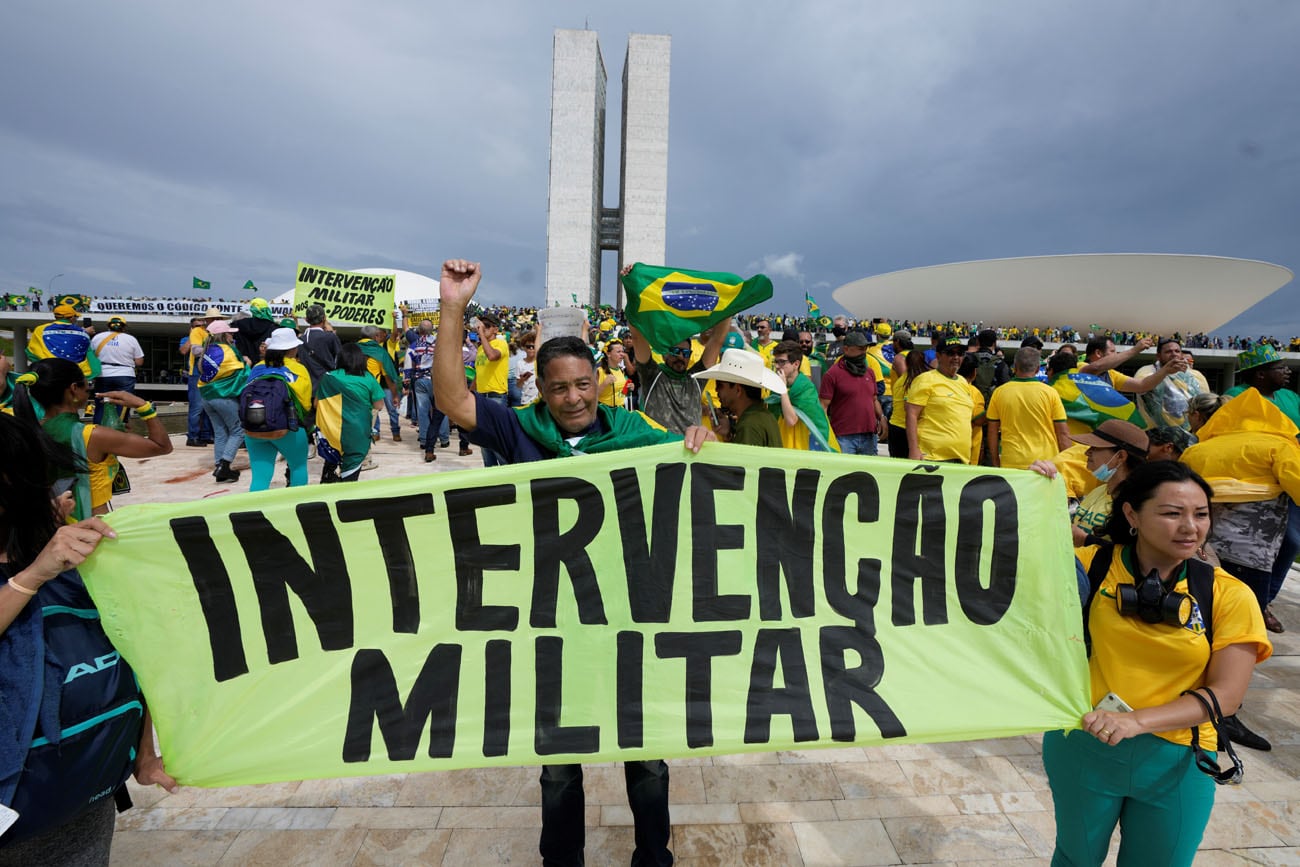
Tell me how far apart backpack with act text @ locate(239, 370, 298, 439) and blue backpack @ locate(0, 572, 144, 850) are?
15.2ft

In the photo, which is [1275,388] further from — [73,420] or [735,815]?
[73,420]

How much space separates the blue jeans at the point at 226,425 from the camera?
783 cm

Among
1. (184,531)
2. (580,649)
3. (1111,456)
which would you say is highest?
(1111,456)

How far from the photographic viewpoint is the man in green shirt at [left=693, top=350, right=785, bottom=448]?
342 centimetres

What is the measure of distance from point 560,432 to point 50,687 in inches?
57.1

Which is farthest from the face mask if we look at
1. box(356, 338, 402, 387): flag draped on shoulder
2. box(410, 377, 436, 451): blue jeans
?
box(410, 377, 436, 451): blue jeans

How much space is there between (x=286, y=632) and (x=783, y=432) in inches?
142

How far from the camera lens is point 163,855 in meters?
2.49

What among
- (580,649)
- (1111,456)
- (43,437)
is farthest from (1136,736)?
(43,437)

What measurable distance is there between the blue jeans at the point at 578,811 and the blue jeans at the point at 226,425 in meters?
7.19

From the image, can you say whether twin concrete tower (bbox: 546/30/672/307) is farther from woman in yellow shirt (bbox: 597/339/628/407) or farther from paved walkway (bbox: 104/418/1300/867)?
paved walkway (bbox: 104/418/1300/867)

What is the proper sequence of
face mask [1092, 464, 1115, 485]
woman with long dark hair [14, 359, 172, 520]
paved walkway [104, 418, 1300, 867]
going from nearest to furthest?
paved walkway [104, 418, 1300, 867] < face mask [1092, 464, 1115, 485] < woman with long dark hair [14, 359, 172, 520]

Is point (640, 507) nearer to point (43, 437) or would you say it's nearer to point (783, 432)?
point (43, 437)

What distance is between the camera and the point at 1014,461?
18.3 ft
